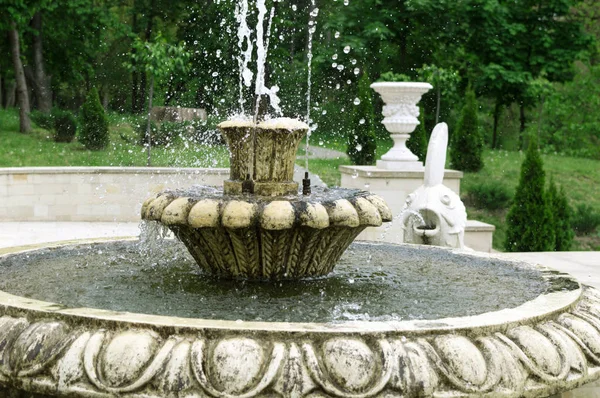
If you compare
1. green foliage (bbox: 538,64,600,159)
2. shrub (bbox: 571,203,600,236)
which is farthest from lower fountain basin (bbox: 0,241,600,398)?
green foliage (bbox: 538,64,600,159)

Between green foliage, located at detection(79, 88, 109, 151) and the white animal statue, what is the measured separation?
10292 millimetres

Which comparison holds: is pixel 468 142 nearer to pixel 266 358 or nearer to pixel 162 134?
pixel 162 134

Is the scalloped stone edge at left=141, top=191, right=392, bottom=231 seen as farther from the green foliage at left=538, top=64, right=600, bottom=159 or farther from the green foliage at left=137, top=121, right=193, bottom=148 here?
the green foliage at left=538, top=64, right=600, bottom=159

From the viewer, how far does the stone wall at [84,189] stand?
13.0m

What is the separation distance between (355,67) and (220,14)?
4.48 meters

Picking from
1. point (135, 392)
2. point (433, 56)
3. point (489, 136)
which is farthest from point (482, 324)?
point (489, 136)

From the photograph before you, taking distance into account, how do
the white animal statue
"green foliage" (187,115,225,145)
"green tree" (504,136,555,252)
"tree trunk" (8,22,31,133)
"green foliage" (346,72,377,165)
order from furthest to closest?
1. "tree trunk" (8,22,31,133)
2. "green foliage" (187,115,225,145)
3. "green foliage" (346,72,377,165)
4. "green tree" (504,136,555,252)
5. the white animal statue

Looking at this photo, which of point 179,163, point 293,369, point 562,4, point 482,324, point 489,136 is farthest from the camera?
point 489,136

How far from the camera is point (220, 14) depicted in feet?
84.6

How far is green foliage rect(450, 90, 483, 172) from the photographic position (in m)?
18.1

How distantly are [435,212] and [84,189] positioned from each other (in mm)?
6915

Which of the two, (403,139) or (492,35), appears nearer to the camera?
(403,139)

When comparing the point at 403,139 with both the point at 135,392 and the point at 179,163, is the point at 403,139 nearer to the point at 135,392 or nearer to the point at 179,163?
the point at 179,163

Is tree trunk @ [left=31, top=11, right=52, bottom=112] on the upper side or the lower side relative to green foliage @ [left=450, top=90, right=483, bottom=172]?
upper
